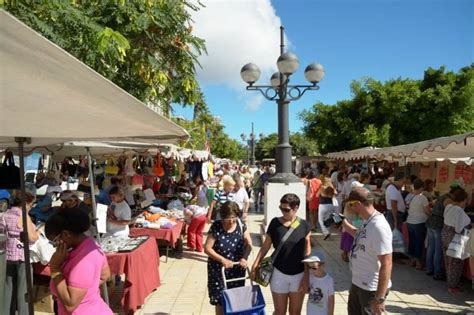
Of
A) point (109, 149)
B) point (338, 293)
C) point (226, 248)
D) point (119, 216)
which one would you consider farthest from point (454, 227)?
point (109, 149)

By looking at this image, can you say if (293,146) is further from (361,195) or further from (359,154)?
(361,195)

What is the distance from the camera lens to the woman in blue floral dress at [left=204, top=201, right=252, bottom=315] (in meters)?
4.01

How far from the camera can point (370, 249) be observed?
3.34 m

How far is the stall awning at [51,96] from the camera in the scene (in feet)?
5.81

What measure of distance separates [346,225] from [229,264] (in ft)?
4.45

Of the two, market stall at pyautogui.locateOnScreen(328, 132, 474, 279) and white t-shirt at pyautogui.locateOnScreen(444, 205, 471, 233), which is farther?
market stall at pyautogui.locateOnScreen(328, 132, 474, 279)

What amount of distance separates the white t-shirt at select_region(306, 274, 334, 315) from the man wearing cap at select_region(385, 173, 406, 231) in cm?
468

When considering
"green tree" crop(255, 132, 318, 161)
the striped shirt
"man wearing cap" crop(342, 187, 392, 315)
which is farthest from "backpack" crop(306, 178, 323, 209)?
"green tree" crop(255, 132, 318, 161)

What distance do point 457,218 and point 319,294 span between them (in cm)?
331

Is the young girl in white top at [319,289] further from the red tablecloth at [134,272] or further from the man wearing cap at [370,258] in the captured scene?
the red tablecloth at [134,272]

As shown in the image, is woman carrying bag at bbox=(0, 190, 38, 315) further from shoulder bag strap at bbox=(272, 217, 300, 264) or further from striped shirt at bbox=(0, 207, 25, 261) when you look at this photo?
shoulder bag strap at bbox=(272, 217, 300, 264)

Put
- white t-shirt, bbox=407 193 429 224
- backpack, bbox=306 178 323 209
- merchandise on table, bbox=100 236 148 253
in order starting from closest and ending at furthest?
merchandise on table, bbox=100 236 148 253 → white t-shirt, bbox=407 193 429 224 → backpack, bbox=306 178 323 209

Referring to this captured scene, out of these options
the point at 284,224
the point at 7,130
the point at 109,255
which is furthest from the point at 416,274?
the point at 7,130

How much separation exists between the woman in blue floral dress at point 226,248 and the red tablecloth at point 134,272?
4.70 feet
